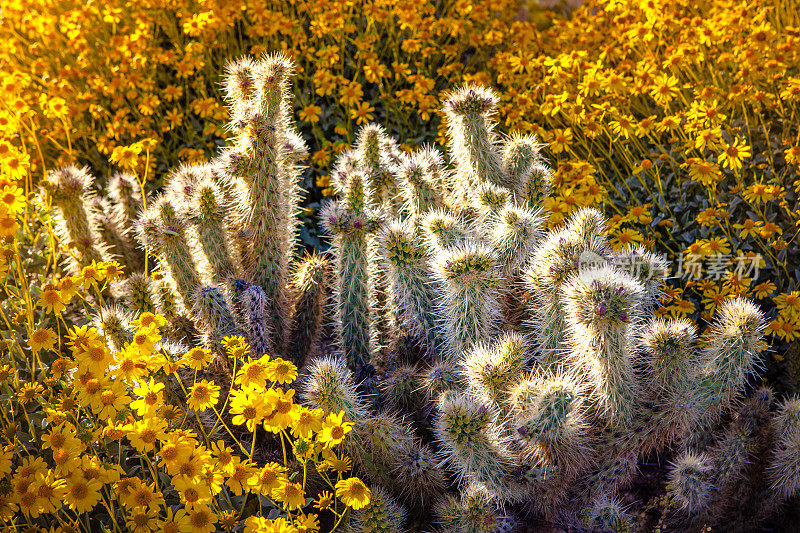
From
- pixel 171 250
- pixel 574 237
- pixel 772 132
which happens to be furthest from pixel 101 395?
pixel 772 132

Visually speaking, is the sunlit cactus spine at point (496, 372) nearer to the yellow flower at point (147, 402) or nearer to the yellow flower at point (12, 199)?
the yellow flower at point (147, 402)

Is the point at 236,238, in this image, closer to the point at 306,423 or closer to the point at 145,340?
the point at 145,340

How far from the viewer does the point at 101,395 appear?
2018 mm

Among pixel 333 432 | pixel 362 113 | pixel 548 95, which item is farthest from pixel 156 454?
pixel 548 95

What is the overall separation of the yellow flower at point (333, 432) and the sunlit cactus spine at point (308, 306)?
109 cm

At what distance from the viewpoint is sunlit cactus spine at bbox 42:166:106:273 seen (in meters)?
3.05

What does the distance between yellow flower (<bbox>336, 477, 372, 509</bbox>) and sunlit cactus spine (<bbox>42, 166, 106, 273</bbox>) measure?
181 centimetres

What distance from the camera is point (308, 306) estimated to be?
10.1ft

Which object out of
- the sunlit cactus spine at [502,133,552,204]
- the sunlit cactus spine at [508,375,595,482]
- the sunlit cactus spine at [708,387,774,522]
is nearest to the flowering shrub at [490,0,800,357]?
the sunlit cactus spine at [502,133,552,204]

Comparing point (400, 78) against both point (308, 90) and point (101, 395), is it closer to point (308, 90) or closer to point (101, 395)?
point (308, 90)

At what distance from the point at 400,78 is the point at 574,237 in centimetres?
248

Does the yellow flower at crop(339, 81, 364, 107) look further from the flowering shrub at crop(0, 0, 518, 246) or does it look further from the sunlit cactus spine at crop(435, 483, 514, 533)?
the sunlit cactus spine at crop(435, 483, 514, 533)

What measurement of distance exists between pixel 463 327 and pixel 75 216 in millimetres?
1875

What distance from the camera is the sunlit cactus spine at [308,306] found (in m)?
3.06
